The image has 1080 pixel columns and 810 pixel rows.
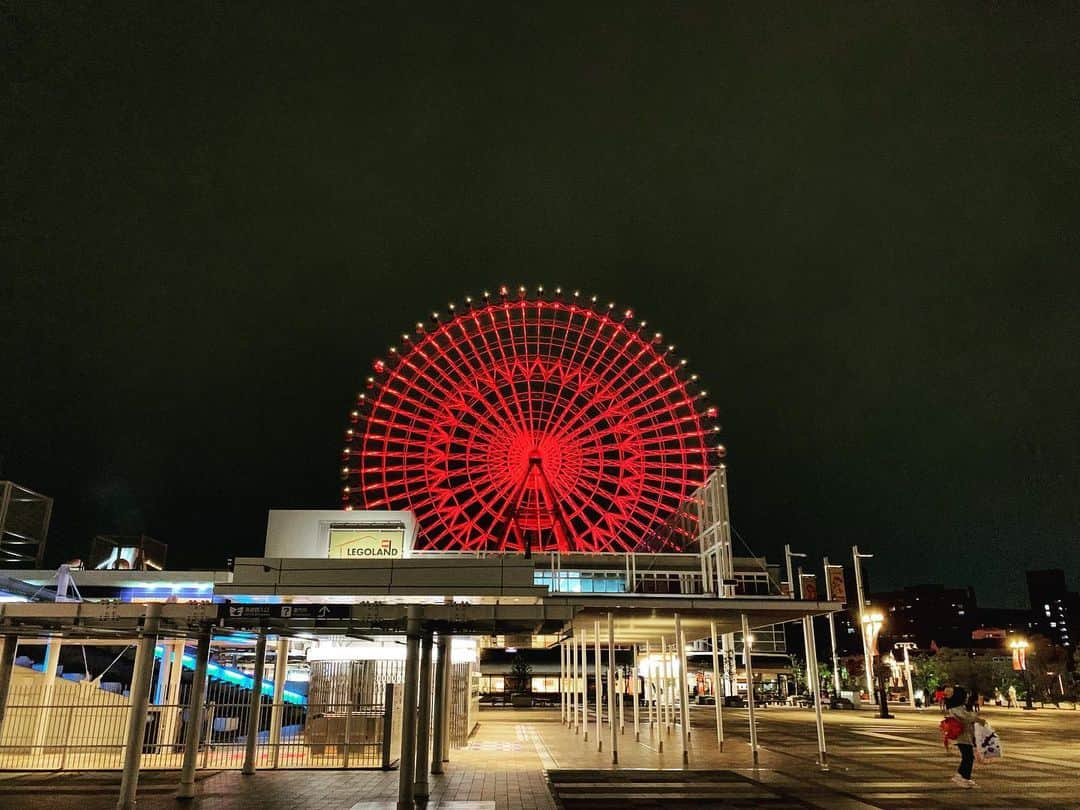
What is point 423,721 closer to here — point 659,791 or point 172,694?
point 659,791

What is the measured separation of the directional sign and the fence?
454cm

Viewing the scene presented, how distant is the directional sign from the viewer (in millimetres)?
13766

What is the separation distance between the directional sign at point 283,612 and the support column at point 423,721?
1.62 metres

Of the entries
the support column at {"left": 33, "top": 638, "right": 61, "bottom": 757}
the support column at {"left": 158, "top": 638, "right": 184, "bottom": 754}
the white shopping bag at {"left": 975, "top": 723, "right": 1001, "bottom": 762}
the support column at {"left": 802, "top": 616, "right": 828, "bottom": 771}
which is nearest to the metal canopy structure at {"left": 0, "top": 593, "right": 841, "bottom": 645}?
the support column at {"left": 802, "top": 616, "right": 828, "bottom": 771}

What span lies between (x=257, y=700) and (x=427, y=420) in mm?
19664

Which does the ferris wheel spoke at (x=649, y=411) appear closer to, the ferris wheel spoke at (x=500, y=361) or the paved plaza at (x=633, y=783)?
the ferris wheel spoke at (x=500, y=361)

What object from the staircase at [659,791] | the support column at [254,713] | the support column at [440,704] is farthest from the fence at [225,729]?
the staircase at [659,791]

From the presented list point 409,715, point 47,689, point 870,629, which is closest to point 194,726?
point 409,715

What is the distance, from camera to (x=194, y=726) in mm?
14695

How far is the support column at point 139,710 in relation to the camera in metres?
12.6

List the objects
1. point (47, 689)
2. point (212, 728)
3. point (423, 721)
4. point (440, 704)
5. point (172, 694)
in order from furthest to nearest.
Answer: point (172, 694)
point (47, 689)
point (212, 728)
point (440, 704)
point (423, 721)

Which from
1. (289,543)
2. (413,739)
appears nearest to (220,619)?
(413,739)

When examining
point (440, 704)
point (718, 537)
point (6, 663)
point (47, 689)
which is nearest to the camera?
point (6, 663)

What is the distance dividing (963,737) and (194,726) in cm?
1553
